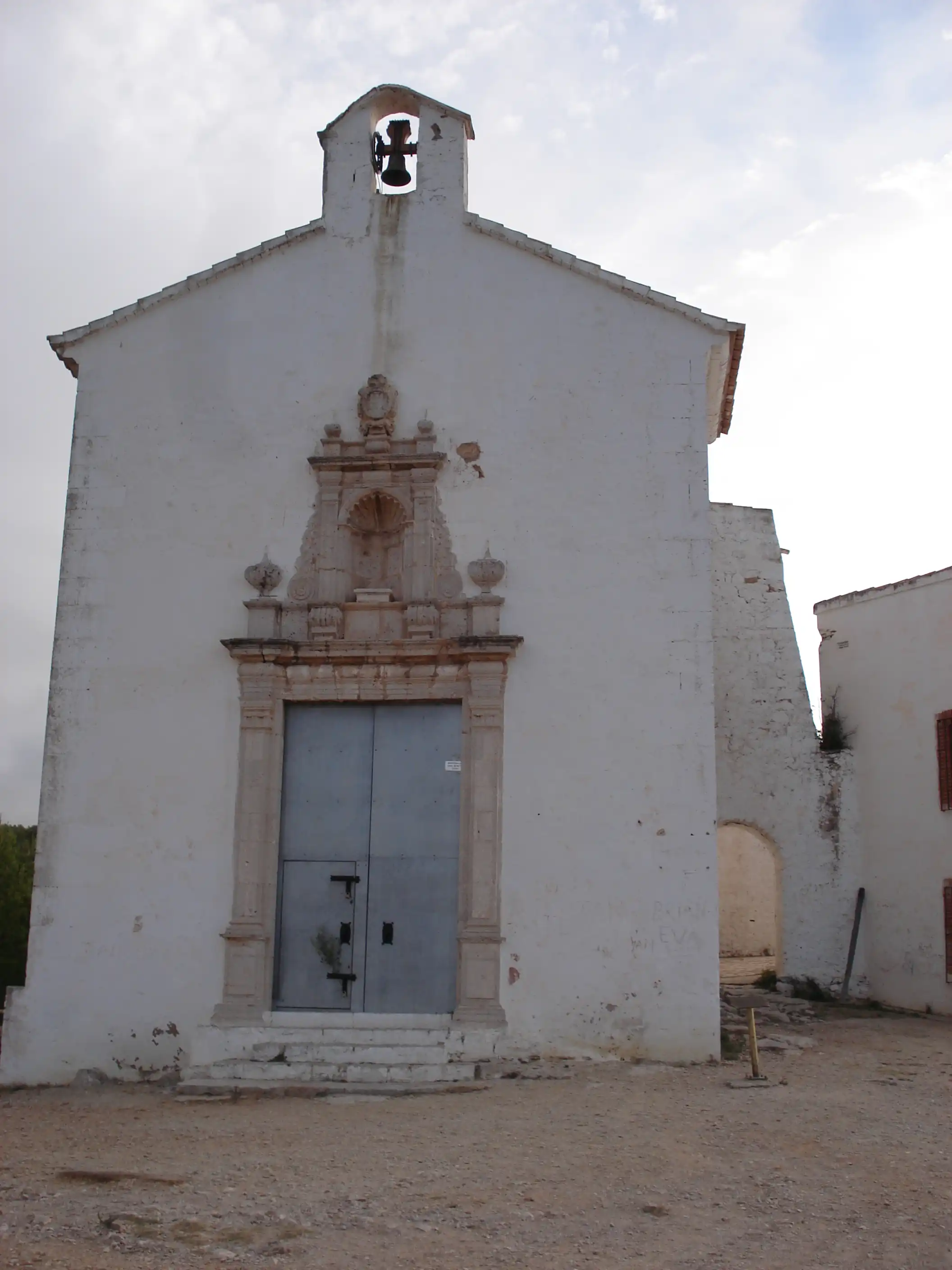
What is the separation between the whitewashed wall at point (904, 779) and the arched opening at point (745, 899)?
199 inches

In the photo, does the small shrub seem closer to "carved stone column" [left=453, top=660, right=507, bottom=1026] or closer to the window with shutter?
the window with shutter

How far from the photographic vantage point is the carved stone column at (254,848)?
969 cm

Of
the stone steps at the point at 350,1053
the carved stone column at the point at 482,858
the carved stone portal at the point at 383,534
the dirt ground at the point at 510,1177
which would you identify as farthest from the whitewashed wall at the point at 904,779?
the stone steps at the point at 350,1053

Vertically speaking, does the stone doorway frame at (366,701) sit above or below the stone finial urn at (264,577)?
below

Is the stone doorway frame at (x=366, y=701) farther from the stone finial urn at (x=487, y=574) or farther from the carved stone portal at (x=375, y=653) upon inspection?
the stone finial urn at (x=487, y=574)

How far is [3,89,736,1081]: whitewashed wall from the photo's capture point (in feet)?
31.7

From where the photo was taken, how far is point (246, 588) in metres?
10.5

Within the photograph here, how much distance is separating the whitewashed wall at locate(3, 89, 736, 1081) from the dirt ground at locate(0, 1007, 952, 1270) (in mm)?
927

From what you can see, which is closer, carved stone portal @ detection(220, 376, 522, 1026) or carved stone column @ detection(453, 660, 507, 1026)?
carved stone column @ detection(453, 660, 507, 1026)

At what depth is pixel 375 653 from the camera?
1019 centimetres

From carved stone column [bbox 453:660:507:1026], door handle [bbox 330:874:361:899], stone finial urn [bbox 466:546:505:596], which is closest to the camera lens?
carved stone column [bbox 453:660:507:1026]

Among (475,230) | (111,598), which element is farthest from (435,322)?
(111,598)

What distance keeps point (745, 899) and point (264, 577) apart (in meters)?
12.1

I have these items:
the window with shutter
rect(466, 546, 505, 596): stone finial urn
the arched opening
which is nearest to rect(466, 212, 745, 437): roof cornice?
rect(466, 546, 505, 596): stone finial urn
